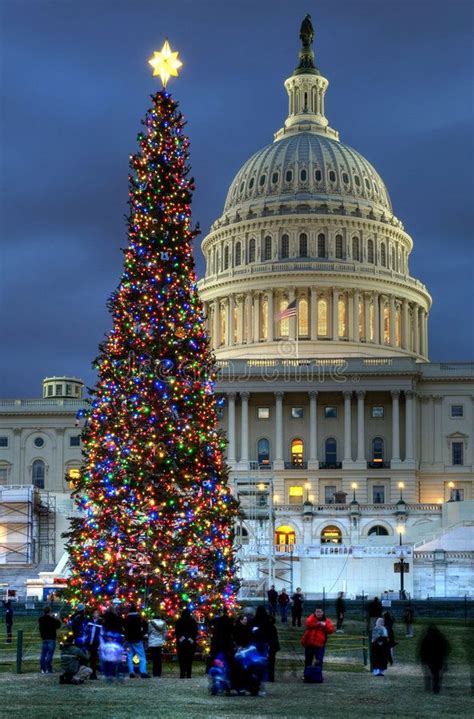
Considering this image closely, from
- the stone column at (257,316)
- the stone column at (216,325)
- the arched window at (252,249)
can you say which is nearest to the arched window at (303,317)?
the stone column at (257,316)

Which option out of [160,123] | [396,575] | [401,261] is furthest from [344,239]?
[160,123]

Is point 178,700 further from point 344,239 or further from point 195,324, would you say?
point 344,239

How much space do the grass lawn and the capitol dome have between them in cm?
9870

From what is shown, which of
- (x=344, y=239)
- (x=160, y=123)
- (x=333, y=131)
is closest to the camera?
(x=160, y=123)

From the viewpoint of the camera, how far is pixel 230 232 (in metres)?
152

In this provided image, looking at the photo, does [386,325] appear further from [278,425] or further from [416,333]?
[278,425]

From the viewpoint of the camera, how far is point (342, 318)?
142 meters

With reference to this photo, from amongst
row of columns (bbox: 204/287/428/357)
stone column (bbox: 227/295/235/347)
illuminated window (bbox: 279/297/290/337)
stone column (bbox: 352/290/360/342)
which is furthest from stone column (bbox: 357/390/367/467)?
stone column (bbox: 227/295/235/347)

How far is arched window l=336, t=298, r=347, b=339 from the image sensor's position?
140750mm

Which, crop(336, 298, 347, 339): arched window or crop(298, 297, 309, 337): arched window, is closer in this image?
crop(336, 298, 347, 339): arched window

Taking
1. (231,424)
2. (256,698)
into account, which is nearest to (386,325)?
(231,424)

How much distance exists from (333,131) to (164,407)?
419 ft

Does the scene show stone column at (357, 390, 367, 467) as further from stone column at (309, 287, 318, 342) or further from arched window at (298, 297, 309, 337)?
arched window at (298, 297, 309, 337)

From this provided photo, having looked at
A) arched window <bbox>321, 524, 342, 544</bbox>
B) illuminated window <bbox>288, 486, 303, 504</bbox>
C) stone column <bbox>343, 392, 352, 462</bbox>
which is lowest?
arched window <bbox>321, 524, 342, 544</bbox>
